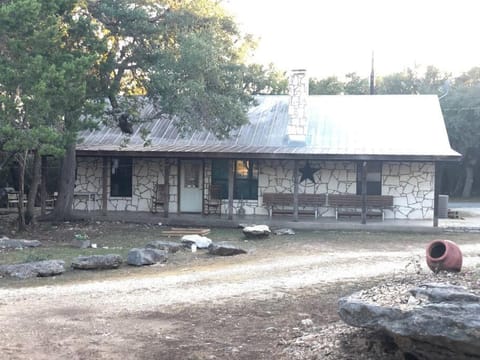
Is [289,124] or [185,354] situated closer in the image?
[185,354]

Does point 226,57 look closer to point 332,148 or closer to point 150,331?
point 332,148

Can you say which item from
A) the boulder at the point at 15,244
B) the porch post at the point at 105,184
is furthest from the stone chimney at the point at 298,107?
the boulder at the point at 15,244

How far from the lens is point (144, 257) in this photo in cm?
1119

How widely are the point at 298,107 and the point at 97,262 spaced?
10965 mm

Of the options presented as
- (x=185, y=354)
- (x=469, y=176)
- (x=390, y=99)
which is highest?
(x=390, y=99)

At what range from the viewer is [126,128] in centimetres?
1928

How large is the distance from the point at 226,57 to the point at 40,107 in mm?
6887

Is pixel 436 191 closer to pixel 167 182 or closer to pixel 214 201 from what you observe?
pixel 214 201

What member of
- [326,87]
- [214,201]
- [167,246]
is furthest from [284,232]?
[326,87]

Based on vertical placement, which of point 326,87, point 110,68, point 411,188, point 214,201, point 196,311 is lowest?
point 196,311

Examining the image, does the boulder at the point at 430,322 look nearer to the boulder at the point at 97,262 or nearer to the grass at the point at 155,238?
the grass at the point at 155,238

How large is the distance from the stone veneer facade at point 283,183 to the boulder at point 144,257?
831cm

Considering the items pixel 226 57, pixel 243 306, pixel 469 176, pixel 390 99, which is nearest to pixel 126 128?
pixel 226 57

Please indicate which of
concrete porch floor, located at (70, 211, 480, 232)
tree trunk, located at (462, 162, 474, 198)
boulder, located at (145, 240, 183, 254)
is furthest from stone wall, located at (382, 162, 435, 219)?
tree trunk, located at (462, 162, 474, 198)
